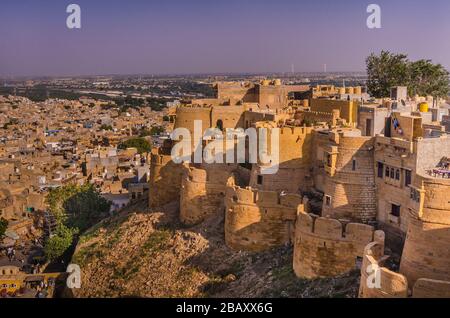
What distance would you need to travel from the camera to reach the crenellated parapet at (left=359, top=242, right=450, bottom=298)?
11.8 metres

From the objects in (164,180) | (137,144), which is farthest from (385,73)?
(137,144)

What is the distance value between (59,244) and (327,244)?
20.4 meters

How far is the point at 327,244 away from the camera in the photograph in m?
16.8

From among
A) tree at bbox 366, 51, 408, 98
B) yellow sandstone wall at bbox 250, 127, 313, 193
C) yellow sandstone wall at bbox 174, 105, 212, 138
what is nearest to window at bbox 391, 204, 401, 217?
yellow sandstone wall at bbox 250, 127, 313, 193

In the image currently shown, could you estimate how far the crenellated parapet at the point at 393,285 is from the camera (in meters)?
11.8

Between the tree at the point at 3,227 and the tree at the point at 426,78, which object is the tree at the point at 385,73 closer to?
the tree at the point at 426,78

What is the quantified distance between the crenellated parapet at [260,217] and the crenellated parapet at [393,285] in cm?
654

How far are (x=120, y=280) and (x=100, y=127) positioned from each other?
7566 centimetres

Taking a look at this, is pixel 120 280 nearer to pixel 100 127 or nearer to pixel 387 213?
pixel 387 213

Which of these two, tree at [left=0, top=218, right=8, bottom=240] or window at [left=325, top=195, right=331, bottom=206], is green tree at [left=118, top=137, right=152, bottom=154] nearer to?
tree at [left=0, top=218, right=8, bottom=240]

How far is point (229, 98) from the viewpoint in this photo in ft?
109

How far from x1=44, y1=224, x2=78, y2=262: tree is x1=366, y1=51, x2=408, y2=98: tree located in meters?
20.1
